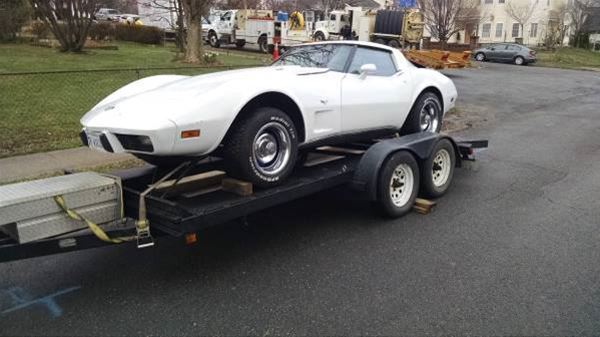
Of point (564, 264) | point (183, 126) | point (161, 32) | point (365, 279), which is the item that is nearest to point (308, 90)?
point (183, 126)

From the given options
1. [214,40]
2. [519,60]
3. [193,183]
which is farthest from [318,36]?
[193,183]

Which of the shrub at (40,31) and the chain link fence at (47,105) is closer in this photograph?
the chain link fence at (47,105)

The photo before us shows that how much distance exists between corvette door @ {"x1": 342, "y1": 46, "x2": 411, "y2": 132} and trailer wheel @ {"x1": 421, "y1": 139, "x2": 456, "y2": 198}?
1.87ft

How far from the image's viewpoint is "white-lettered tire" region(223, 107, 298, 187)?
13.2ft

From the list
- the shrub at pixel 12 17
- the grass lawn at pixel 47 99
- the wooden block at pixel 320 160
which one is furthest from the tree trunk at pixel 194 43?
the wooden block at pixel 320 160

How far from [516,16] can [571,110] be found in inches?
1528

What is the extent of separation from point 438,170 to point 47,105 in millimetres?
8057

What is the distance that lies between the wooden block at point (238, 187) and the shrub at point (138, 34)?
30.0 m

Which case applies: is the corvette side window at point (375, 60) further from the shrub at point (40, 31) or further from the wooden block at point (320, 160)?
the shrub at point (40, 31)

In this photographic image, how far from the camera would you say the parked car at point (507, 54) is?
33.4 metres

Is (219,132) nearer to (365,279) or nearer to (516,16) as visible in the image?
(365,279)

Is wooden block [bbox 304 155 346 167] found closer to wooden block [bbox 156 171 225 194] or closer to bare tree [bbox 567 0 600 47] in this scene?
wooden block [bbox 156 171 225 194]

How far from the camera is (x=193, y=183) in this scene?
14.8ft

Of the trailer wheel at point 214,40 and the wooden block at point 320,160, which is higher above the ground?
the trailer wheel at point 214,40
